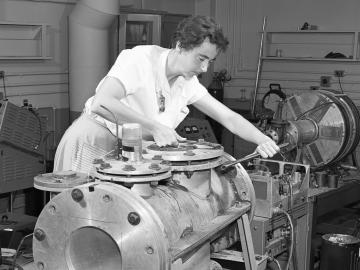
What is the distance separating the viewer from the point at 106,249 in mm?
1276

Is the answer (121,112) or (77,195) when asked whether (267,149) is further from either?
(77,195)

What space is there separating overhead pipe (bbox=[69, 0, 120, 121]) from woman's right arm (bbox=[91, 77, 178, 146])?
2.28m

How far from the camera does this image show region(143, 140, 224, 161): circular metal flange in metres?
1.46

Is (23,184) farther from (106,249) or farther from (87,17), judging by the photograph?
(106,249)

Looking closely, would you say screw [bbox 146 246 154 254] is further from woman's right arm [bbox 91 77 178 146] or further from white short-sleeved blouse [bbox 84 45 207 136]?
white short-sleeved blouse [bbox 84 45 207 136]

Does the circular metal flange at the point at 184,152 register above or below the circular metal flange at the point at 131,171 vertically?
above

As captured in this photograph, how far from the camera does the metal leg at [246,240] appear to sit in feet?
5.53

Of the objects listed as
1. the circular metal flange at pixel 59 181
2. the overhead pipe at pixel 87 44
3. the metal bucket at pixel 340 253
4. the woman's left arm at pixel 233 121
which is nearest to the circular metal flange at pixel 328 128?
the metal bucket at pixel 340 253

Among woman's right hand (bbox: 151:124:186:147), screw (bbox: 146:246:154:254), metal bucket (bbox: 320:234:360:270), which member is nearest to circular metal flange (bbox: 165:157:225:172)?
woman's right hand (bbox: 151:124:186:147)

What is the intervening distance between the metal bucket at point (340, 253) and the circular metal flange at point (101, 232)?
161 centimetres

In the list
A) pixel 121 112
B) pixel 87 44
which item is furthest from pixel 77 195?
pixel 87 44

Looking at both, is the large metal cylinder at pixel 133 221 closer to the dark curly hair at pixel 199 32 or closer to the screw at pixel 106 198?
the screw at pixel 106 198

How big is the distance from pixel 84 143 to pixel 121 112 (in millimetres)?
345

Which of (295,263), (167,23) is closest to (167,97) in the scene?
(295,263)
